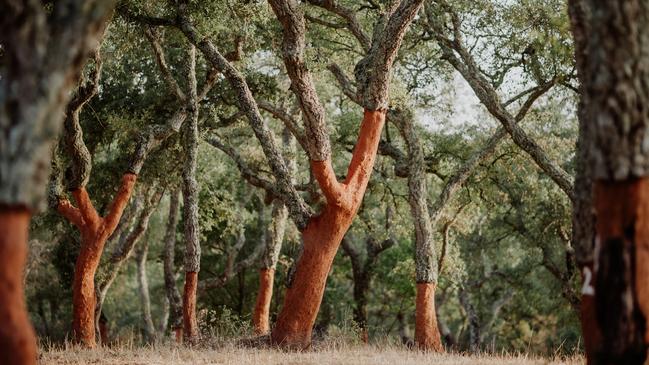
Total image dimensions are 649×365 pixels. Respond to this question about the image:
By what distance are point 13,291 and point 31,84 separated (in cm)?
104

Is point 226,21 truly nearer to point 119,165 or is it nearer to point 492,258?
point 119,165

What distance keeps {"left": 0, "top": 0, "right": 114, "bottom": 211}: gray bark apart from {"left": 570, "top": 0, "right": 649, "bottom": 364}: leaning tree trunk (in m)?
2.83

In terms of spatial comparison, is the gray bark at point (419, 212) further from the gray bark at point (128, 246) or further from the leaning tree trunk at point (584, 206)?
the leaning tree trunk at point (584, 206)

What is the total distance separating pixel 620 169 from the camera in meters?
3.95

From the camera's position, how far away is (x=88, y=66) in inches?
538

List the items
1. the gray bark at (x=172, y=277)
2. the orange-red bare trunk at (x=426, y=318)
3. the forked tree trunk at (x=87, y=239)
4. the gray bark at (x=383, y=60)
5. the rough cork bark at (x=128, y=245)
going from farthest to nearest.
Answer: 1. the rough cork bark at (x=128, y=245)
2. the gray bark at (x=172, y=277)
3. the forked tree trunk at (x=87, y=239)
4. the orange-red bare trunk at (x=426, y=318)
5. the gray bark at (x=383, y=60)

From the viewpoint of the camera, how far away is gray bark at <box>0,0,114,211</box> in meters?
3.18

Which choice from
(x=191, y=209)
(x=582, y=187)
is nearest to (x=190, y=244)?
(x=191, y=209)

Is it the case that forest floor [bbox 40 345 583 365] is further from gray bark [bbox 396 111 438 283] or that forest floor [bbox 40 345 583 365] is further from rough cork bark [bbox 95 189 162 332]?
rough cork bark [bbox 95 189 162 332]

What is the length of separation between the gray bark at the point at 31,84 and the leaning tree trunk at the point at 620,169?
2.83m

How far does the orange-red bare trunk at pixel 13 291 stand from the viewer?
10.8 ft

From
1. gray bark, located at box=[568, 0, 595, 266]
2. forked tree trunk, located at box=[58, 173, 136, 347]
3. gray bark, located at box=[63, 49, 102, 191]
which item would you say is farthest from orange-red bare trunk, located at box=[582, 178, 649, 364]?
forked tree trunk, located at box=[58, 173, 136, 347]

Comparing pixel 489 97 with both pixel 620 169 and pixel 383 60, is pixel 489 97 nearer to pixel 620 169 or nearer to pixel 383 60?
pixel 383 60

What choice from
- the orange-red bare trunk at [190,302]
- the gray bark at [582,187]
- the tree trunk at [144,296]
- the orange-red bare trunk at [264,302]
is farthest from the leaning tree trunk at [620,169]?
the tree trunk at [144,296]
